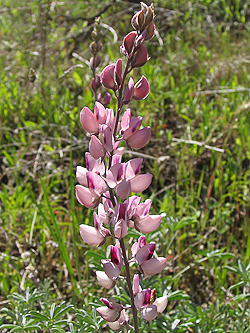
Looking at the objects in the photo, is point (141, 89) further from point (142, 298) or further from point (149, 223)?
point (142, 298)

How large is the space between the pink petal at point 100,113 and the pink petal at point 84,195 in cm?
22

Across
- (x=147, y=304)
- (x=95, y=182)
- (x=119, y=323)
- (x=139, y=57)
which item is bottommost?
(x=119, y=323)

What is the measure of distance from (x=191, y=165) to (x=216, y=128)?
553 mm

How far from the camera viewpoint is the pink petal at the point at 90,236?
1166mm

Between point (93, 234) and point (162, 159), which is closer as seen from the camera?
point (93, 234)

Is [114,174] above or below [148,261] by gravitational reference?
above

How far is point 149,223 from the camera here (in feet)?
3.73

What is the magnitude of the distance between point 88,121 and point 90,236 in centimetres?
38

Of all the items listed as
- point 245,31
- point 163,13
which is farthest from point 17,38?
point 245,31

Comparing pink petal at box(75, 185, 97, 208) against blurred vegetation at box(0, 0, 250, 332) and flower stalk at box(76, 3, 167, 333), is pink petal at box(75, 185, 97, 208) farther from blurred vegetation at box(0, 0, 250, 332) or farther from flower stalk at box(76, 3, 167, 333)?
blurred vegetation at box(0, 0, 250, 332)

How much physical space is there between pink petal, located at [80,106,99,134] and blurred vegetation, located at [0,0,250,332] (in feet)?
2.36

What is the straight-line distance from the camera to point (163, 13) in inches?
184

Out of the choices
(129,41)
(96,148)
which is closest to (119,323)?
(96,148)

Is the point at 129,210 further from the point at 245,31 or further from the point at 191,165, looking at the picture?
the point at 245,31
